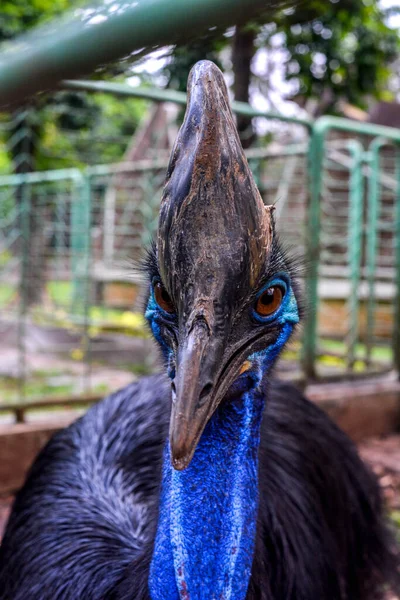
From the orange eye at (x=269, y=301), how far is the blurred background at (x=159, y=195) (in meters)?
0.41

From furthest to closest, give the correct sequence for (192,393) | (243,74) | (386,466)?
(386,466) → (243,74) → (192,393)

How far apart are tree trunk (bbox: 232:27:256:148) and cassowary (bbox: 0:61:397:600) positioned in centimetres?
197

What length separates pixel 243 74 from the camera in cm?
368

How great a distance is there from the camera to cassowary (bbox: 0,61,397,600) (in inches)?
42.1

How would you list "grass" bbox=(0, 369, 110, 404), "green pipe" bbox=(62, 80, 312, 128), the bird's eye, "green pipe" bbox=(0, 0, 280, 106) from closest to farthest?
"green pipe" bbox=(0, 0, 280, 106), the bird's eye, "green pipe" bbox=(62, 80, 312, 128), "grass" bbox=(0, 369, 110, 404)

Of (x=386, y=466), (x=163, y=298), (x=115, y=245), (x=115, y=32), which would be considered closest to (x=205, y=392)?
(x=163, y=298)

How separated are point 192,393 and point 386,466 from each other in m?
3.19

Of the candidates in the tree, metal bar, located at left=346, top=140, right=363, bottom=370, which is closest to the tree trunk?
the tree

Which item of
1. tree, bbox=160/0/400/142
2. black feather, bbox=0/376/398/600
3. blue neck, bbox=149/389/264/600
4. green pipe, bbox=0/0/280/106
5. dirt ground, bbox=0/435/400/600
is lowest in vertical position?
dirt ground, bbox=0/435/400/600

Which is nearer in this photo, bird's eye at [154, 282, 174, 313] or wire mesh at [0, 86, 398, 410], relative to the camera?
bird's eye at [154, 282, 174, 313]

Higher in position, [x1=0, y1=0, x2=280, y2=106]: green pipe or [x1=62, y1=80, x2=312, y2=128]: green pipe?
Answer: [x1=62, y1=80, x2=312, y2=128]: green pipe

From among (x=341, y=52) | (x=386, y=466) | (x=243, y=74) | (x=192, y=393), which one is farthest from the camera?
(x=341, y=52)

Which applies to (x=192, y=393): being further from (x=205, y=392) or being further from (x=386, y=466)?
(x=386, y=466)

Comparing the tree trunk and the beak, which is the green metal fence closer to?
the tree trunk
